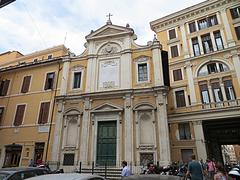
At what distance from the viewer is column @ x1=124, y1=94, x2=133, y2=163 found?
Result: 15414 millimetres

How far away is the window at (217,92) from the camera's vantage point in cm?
2130

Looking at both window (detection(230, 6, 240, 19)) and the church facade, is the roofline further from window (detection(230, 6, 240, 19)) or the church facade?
the church facade

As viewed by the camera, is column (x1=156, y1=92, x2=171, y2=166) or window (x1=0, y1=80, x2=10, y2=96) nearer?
column (x1=156, y1=92, x2=171, y2=166)

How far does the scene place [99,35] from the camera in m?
20.9

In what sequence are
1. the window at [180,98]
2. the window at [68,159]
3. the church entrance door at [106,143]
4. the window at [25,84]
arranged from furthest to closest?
the window at [180,98], the window at [25,84], the window at [68,159], the church entrance door at [106,143]

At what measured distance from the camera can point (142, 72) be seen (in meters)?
18.3

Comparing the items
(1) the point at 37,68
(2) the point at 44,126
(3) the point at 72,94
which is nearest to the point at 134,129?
(3) the point at 72,94

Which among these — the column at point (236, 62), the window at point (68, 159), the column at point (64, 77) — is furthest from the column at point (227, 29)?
the window at point (68, 159)

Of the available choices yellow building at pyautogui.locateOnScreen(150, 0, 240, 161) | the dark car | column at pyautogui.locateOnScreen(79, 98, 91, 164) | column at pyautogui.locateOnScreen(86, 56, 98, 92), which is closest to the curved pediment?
column at pyautogui.locateOnScreen(79, 98, 91, 164)

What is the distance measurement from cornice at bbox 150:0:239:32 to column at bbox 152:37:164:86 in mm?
10392

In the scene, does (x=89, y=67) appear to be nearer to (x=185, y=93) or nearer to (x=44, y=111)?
(x=44, y=111)

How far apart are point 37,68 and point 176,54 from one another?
1622 cm

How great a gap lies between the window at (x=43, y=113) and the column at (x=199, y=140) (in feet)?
47.3

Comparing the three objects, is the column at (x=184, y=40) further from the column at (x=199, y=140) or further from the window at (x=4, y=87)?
the window at (x=4, y=87)
